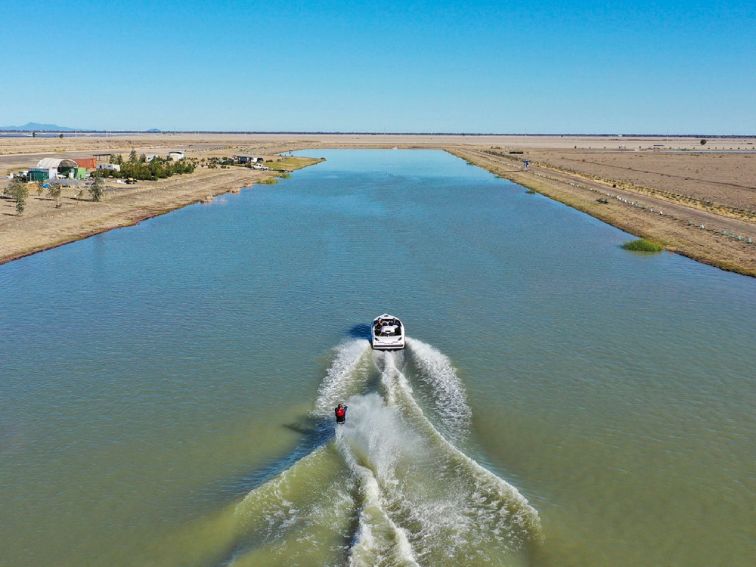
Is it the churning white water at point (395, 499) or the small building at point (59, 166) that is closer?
the churning white water at point (395, 499)

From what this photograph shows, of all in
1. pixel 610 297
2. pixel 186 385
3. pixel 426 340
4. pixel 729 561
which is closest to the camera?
pixel 729 561

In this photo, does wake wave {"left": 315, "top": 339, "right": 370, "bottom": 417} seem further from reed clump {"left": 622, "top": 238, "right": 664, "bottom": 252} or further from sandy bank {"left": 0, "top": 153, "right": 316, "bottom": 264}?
reed clump {"left": 622, "top": 238, "right": 664, "bottom": 252}

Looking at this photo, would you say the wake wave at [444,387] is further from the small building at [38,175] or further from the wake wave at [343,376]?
the small building at [38,175]

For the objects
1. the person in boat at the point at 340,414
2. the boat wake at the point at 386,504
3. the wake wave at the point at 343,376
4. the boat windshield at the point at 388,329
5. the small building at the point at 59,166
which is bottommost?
the boat wake at the point at 386,504

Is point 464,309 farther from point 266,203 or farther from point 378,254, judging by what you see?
point 266,203

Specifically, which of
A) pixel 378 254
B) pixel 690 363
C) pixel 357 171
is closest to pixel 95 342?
pixel 378 254

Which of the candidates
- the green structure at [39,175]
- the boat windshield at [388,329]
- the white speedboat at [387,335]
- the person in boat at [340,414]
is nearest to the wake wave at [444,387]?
the white speedboat at [387,335]

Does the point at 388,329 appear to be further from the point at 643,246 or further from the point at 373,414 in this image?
the point at 643,246

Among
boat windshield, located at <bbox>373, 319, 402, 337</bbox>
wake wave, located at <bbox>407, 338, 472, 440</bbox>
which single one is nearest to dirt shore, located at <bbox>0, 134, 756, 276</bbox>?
wake wave, located at <bbox>407, 338, 472, 440</bbox>
